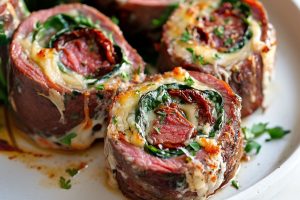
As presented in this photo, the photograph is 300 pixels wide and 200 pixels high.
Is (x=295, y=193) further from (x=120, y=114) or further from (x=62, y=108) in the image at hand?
(x=62, y=108)

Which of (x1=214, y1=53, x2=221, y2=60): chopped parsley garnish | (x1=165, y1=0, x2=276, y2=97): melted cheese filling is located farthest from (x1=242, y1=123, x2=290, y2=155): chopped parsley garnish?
(x1=214, y1=53, x2=221, y2=60): chopped parsley garnish

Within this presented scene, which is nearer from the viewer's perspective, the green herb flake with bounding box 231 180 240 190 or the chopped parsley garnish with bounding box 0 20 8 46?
the green herb flake with bounding box 231 180 240 190

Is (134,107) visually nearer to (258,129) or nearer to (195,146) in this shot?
(195,146)

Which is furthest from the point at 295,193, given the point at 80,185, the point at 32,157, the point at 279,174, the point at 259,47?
the point at 32,157

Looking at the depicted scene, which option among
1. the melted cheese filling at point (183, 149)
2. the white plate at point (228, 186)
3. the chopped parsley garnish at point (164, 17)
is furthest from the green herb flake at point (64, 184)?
the chopped parsley garnish at point (164, 17)

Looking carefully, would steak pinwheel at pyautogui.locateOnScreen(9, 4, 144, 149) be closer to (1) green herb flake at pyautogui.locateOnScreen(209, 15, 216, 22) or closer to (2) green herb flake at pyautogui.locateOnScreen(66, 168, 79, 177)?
(2) green herb flake at pyautogui.locateOnScreen(66, 168, 79, 177)

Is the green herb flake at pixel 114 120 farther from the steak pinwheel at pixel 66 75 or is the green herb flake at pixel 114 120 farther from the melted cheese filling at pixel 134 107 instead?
the steak pinwheel at pixel 66 75

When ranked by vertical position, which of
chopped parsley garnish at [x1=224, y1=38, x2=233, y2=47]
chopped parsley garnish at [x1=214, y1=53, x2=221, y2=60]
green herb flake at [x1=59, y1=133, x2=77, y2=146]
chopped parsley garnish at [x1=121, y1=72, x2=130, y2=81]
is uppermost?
chopped parsley garnish at [x1=224, y1=38, x2=233, y2=47]
